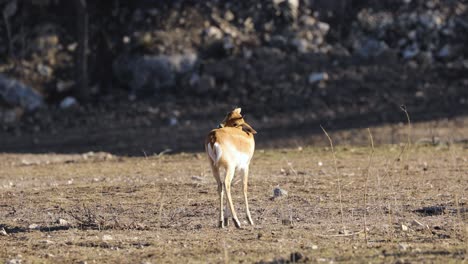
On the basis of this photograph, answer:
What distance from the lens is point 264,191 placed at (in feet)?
43.2

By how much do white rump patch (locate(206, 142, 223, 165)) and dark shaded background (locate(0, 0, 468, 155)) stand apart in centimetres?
1170

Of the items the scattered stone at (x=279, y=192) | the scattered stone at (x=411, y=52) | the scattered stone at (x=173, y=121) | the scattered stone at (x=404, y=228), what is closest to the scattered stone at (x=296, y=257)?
the scattered stone at (x=404, y=228)

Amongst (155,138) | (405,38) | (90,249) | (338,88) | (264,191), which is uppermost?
(405,38)

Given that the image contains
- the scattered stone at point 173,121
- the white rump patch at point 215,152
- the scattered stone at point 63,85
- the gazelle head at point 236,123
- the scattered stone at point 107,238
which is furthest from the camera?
the scattered stone at point 63,85

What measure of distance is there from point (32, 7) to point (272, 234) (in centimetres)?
2100

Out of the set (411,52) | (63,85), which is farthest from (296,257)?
(63,85)

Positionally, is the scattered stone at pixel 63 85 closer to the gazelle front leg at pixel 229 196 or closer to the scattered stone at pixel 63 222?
the scattered stone at pixel 63 222

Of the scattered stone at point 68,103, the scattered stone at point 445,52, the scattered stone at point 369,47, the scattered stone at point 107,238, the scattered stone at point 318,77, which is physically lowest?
the scattered stone at point 107,238

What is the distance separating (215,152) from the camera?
1016 centimetres

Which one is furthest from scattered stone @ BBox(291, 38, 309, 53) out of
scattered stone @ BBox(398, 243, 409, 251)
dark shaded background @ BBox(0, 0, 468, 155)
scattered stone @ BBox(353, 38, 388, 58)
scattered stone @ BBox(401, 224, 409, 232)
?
scattered stone @ BBox(398, 243, 409, 251)

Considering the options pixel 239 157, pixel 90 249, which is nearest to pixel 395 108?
pixel 239 157

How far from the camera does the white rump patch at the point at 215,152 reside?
10109mm

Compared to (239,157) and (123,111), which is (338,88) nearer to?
(123,111)

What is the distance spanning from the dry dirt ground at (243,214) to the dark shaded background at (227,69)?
19.1ft
